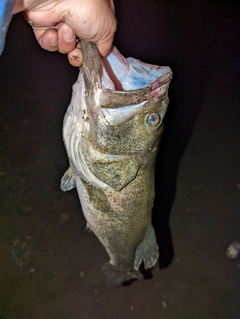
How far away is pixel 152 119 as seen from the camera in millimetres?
1336

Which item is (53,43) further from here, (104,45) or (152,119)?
(152,119)

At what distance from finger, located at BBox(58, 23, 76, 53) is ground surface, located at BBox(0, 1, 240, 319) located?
2199 mm

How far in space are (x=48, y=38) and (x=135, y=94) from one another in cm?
37

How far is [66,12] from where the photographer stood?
3.19 feet

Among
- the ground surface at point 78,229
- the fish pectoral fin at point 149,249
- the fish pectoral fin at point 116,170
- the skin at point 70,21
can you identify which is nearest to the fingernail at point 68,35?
the skin at point 70,21

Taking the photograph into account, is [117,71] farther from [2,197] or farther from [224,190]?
[224,190]

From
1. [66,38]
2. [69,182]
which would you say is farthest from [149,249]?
[66,38]

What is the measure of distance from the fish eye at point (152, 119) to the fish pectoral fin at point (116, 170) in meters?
0.21

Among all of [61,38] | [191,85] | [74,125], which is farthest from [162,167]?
[61,38]

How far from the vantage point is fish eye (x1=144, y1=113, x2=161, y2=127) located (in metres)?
1.33

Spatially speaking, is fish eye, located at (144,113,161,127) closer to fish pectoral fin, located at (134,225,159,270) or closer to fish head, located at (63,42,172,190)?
fish head, located at (63,42,172,190)

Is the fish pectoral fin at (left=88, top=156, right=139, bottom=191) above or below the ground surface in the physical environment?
above

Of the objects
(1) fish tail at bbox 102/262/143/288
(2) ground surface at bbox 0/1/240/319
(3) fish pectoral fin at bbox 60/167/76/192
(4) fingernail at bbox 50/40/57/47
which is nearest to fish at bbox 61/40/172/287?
(3) fish pectoral fin at bbox 60/167/76/192

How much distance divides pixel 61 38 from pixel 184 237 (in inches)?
101
